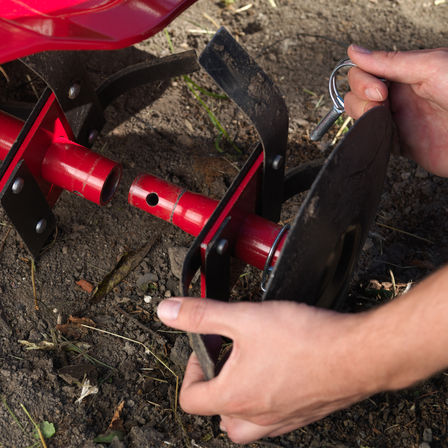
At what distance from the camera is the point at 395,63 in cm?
145

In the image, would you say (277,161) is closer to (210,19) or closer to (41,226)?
(41,226)

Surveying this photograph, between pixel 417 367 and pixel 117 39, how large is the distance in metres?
0.92

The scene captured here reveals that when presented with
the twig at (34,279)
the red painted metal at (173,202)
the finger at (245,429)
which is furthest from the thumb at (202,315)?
the twig at (34,279)

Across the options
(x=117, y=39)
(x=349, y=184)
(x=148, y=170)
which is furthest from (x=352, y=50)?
(x=148, y=170)

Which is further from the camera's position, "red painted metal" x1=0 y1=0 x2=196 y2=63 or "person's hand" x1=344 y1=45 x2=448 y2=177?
"person's hand" x1=344 y1=45 x2=448 y2=177

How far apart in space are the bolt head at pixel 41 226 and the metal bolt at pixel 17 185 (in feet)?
0.48

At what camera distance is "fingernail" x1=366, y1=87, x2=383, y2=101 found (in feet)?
4.78

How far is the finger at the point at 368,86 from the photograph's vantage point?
146 centimetres

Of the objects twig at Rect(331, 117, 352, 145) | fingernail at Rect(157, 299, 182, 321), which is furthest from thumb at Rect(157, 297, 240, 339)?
twig at Rect(331, 117, 352, 145)

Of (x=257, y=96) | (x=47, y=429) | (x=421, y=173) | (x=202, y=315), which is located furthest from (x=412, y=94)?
(x=47, y=429)

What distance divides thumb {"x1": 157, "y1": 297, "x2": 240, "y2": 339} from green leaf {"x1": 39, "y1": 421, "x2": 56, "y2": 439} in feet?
1.90

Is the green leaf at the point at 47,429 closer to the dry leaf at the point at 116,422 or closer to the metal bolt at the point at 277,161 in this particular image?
the dry leaf at the point at 116,422

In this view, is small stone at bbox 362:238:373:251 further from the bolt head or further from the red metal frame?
the bolt head

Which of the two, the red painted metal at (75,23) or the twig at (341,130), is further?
the twig at (341,130)
